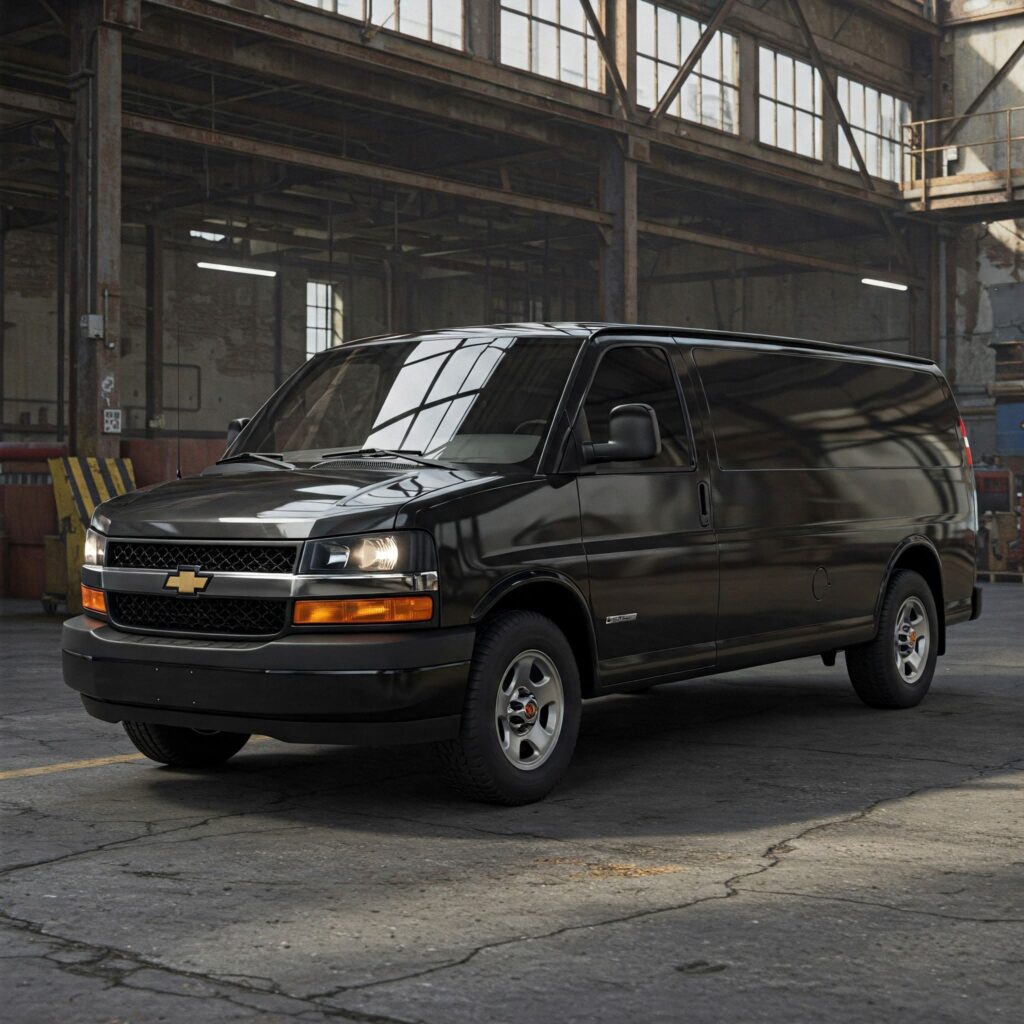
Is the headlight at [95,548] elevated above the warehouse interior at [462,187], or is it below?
below

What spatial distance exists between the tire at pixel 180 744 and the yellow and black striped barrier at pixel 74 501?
9.46 meters

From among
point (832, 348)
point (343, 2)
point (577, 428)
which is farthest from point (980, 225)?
point (577, 428)

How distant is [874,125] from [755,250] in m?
6.77

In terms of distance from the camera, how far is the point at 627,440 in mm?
6332

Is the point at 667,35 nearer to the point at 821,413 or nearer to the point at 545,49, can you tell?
the point at 545,49

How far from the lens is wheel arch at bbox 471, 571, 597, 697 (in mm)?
5855

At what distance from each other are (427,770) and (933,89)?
31.7 metres

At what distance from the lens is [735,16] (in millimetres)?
28938

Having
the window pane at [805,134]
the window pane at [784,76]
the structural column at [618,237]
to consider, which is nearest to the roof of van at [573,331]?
the structural column at [618,237]

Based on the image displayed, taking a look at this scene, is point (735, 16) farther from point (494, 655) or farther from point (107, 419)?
point (494, 655)

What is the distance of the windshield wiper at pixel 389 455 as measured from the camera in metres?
6.21

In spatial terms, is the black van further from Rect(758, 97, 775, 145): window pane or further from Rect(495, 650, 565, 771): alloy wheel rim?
Rect(758, 97, 775, 145): window pane

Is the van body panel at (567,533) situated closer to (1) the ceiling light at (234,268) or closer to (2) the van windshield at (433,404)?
(2) the van windshield at (433,404)

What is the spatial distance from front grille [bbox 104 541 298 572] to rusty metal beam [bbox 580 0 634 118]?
19.3 meters
